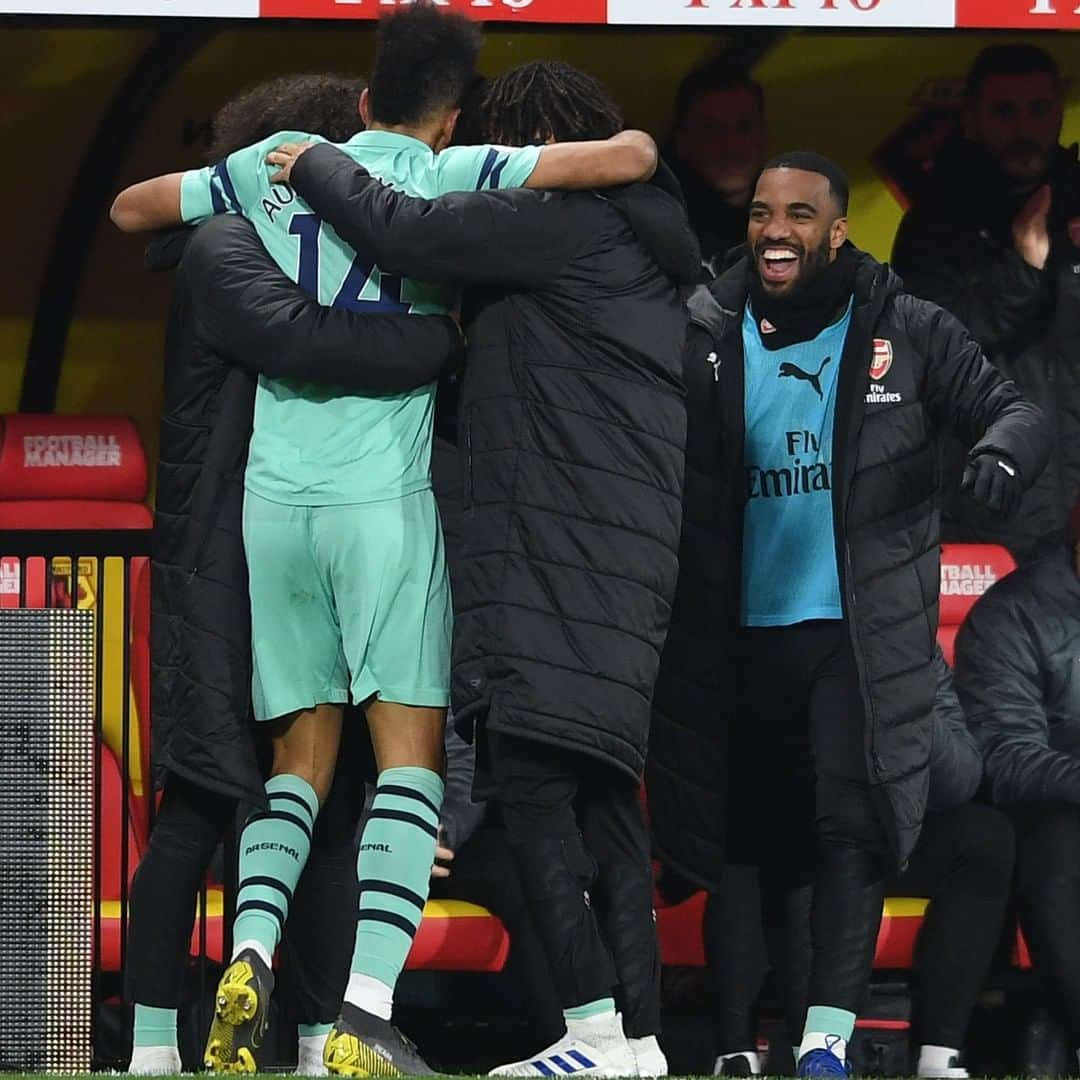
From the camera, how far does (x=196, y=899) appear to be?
4.58 m

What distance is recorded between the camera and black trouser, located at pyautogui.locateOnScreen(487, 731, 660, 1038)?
170 inches

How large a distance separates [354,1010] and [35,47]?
3.57m

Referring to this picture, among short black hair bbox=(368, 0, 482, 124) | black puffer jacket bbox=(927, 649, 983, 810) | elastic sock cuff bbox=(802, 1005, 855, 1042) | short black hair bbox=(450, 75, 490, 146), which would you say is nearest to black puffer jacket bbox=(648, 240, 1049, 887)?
elastic sock cuff bbox=(802, 1005, 855, 1042)

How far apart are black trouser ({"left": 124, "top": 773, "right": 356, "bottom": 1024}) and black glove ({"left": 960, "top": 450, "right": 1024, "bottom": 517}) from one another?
3.90ft

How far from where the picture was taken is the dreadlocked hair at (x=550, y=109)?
4500 millimetres

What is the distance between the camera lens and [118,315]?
7.11m

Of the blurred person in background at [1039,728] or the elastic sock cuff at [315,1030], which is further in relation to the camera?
the blurred person in background at [1039,728]

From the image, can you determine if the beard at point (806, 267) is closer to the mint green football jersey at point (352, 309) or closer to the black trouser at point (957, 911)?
the mint green football jersey at point (352, 309)

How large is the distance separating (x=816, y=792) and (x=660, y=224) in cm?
115

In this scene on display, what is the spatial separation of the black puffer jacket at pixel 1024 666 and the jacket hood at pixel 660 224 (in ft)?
5.68

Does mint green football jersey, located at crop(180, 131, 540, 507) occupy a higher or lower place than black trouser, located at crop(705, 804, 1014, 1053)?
higher

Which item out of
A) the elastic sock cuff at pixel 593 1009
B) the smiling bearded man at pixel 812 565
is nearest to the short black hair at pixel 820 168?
the smiling bearded man at pixel 812 565

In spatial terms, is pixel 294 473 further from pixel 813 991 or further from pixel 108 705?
pixel 108 705

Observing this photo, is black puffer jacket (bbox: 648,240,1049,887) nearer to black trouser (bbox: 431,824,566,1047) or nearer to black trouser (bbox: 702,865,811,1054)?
black trouser (bbox: 702,865,811,1054)
